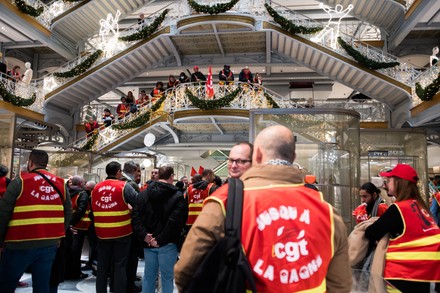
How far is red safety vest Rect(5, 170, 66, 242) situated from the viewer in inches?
157

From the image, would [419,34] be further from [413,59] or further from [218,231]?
[218,231]

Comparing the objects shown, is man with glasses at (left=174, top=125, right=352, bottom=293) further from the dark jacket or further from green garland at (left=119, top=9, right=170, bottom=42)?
green garland at (left=119, top=9, right=170, bottom=42)

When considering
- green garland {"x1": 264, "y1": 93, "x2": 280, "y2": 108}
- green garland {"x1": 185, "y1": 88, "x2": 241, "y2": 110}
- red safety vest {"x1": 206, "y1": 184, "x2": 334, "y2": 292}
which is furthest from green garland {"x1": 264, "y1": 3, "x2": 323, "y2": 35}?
red safety vest {"x1": 206, "y1": 184, "x2": 334, "y2": 292}

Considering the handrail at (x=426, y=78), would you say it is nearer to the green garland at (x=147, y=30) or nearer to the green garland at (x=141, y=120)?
the green garland at (x=141, y=120)

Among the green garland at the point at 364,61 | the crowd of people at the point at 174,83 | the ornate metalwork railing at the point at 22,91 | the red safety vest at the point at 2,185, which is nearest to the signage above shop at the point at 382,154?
the green garland at the point at 364,61

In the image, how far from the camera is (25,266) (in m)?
4.03

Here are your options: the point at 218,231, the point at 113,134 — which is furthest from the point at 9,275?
the point at 113,134

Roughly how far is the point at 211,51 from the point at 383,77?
8752 mm

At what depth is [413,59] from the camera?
65.9 feet

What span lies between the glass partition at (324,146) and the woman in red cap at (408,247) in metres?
3.92

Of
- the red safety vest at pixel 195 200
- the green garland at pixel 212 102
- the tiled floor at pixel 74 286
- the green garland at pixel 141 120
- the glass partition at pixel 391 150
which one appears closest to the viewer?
the tiled floor at pixel 74 286

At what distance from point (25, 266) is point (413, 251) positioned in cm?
373

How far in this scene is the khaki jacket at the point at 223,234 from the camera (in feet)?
5.51

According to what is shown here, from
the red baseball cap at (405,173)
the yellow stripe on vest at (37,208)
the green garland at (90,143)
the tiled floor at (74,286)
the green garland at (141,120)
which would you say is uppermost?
the green garland at (141,120)
